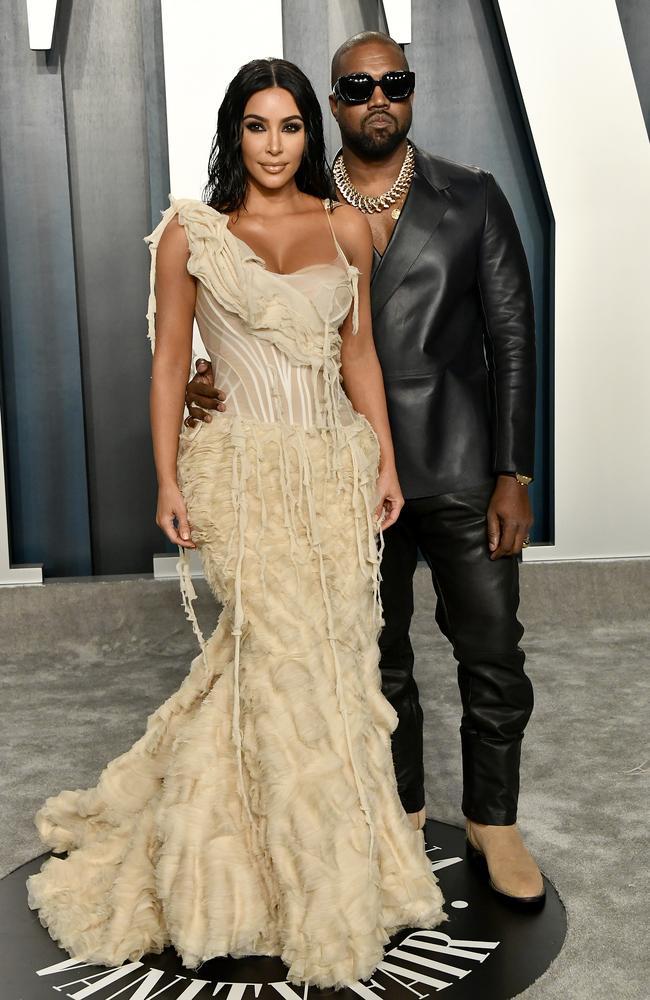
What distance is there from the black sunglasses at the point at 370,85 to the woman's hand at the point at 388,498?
2.64 ft

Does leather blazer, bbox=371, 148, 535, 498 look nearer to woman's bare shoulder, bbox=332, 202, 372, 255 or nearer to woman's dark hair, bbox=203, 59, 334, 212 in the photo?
woman's bare shoulder, bbox=332, 202, 372, 255

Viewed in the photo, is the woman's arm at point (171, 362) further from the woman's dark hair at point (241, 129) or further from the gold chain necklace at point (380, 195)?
the gold chain necklace at point (380, 195)

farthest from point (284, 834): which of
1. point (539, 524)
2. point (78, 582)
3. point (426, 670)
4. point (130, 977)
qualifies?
point (539, 524)

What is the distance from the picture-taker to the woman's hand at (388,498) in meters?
2.46

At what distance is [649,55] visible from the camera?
15.9ft

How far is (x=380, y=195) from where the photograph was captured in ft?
8.36

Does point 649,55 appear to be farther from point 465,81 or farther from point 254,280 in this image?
point 254,280

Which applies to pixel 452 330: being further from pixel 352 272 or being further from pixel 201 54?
pixel 201 54

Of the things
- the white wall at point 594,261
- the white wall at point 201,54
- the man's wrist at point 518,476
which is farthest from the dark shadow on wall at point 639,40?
the man's wrist at point 518,476

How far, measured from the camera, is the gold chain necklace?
8.34ft

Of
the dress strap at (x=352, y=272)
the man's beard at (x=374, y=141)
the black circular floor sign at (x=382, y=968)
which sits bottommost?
the black circular floor sign at (x=382, y=968)

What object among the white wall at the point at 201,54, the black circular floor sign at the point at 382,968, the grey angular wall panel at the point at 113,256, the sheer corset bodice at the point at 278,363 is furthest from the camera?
the grey angular wall panel at the point at 113,256

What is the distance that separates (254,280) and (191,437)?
13.7 inches

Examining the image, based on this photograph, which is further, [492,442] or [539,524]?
[539,524]
